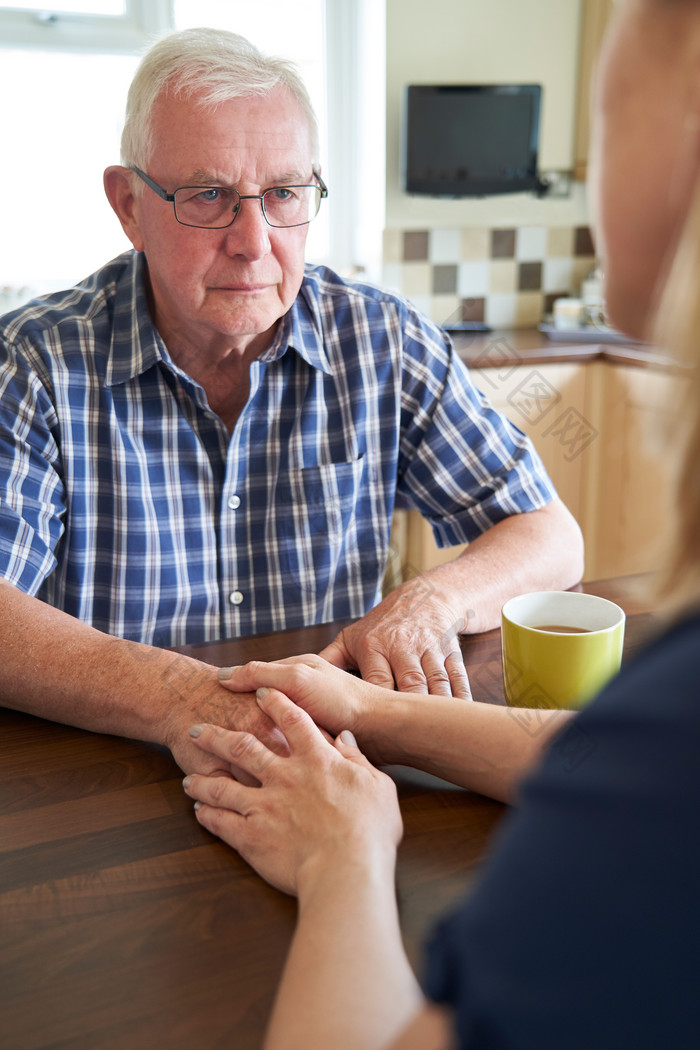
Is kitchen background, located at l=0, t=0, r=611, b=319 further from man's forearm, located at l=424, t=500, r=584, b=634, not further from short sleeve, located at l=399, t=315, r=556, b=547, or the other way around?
man's forearm, located at l=424, t=500, r=584, b=634

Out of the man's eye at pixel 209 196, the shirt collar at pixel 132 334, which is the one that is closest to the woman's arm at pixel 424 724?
the shirt collar at pixel 132 334

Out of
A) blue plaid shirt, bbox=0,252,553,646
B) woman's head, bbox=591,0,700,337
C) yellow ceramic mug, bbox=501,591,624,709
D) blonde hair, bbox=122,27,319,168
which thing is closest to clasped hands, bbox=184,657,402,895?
yellow ceramic mug, bbox=501,591,624,709

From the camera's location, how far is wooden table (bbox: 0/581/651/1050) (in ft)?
1.80

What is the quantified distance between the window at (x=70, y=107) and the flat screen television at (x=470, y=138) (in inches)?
14.5

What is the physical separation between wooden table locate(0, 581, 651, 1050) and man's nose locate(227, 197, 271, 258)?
727 mm

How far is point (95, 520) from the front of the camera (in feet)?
4.43

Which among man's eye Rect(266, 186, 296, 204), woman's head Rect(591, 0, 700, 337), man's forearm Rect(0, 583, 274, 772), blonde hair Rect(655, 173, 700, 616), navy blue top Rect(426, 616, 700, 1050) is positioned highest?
woman's head Rect(591, 0, 700, 337)

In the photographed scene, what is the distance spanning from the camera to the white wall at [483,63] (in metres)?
2.91

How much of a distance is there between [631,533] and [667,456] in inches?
102

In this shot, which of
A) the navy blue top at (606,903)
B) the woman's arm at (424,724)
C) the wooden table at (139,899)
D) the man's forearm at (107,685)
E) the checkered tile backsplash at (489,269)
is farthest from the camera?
the checkered tile backsplash at (489,269)

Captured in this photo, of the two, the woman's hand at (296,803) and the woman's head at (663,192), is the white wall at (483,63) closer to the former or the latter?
the woman's hand at (296,803)

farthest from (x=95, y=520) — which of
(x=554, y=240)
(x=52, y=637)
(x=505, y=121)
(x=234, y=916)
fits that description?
(x=554, y=240)

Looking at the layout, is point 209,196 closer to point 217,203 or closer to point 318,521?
point 217,203

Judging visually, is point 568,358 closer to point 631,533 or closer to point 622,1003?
point 631,533
